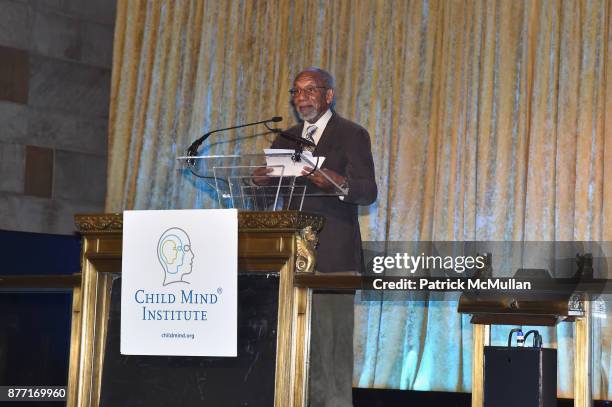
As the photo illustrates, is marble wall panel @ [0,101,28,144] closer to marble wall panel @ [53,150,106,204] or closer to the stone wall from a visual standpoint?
the stone wall

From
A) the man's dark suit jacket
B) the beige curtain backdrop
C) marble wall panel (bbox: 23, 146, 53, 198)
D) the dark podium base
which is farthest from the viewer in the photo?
marble wall panel (bbox: 23, 146, 53, 198)

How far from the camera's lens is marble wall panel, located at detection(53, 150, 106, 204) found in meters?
6.90

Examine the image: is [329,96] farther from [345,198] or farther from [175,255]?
[175,255]

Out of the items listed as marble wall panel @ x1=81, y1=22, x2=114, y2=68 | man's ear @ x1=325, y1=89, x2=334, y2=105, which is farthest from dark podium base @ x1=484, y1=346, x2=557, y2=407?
marble wall panel @ x1=81, y1=22, x2=114, y2=68

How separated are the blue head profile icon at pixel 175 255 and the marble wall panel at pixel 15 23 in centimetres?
398

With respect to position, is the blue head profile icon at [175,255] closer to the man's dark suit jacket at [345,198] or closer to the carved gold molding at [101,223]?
the carved gold molding at [101,223]

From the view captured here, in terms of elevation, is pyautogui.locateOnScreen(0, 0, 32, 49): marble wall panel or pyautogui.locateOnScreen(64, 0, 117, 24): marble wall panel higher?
pyautogui.locateOnScreen(64, 0, 117, 24): marble wall panel

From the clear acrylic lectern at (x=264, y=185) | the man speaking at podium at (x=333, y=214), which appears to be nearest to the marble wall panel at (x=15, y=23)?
the man speaking at podium at (x=333, y=214)

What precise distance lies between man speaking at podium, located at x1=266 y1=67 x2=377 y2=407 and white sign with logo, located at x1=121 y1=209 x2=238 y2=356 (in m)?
0.31

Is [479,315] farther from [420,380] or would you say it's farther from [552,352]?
[420,380]

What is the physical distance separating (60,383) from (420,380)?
217cm

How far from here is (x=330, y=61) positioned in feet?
22.4

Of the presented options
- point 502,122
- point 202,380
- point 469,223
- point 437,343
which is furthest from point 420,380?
point 202,380

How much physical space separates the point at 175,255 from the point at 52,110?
4074 millimetres
